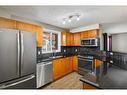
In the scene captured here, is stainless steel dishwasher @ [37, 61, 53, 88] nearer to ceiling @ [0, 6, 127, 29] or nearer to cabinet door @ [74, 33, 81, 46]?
ceiling @ [0, 6, 127, 29]

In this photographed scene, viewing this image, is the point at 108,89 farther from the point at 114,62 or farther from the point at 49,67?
the point at 49,67

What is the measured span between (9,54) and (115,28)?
4.74 ft

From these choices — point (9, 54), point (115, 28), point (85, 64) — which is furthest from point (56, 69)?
point (115, 28)

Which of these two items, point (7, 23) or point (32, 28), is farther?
point (32, 28)

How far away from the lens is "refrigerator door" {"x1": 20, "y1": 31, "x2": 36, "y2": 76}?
→ 1732 mm

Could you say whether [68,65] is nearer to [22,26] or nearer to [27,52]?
[27,52]

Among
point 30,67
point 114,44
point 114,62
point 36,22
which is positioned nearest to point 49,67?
point 30,67

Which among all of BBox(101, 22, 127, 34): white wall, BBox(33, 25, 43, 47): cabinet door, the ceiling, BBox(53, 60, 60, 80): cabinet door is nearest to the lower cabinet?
BBox(53, 60, 60, 80): cabinet door

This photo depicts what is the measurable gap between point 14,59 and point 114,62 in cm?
155

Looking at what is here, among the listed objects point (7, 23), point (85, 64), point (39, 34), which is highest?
point (7, 23)

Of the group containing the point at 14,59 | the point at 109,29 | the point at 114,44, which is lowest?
the point at 14,59

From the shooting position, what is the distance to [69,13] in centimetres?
161

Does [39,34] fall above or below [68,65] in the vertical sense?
above
